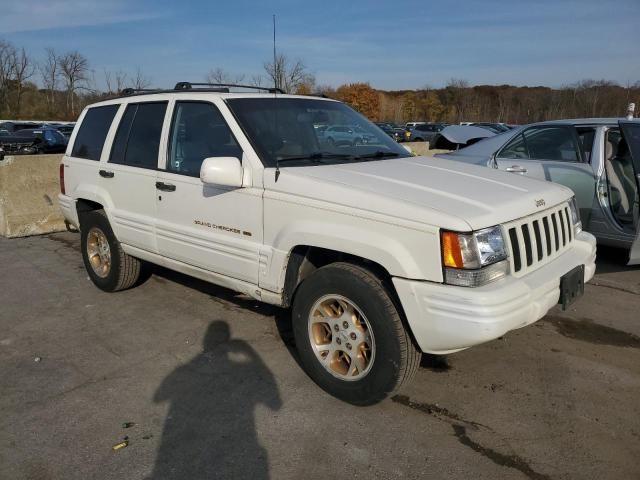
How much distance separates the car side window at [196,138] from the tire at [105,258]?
53.0 inches

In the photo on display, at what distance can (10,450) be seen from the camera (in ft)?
9.29

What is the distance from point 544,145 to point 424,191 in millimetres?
4307

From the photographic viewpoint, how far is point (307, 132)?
3.95 m

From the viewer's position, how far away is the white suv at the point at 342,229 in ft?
8.98

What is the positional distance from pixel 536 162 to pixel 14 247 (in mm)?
7068

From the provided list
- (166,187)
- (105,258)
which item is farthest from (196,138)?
(105,258)

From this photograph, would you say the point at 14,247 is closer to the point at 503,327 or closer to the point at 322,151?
the point at 322,151

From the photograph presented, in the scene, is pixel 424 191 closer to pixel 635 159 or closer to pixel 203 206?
pixel 203 206

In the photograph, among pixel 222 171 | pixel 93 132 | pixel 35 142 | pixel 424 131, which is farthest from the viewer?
pixel 424 131

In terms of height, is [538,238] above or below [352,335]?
above

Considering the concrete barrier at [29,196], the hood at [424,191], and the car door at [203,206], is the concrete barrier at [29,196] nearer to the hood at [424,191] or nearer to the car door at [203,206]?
the car door at [203,206]

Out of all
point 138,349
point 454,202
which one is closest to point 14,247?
point 138,349

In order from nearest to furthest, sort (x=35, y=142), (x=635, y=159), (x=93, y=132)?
(x=635, y=159), (x=93, y=132), (x=35, y=142)

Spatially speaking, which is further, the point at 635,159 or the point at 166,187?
the point at 635,159
